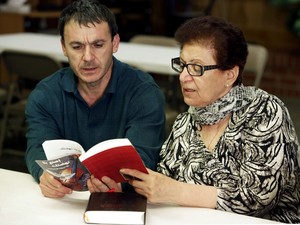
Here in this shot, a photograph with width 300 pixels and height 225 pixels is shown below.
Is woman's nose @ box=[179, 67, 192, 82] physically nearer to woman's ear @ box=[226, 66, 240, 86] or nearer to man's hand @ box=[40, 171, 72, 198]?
woman's ear @ box=[226, 66, 240, 86]

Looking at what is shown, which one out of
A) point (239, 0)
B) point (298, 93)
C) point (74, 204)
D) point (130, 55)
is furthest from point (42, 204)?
point (239, 0)

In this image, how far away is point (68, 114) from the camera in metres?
2.31

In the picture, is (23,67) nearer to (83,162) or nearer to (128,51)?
(128,51)

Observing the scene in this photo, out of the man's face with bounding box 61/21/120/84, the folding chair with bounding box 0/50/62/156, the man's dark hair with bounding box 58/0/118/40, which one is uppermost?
the man's dark hair with bounding box 58/0/118/40

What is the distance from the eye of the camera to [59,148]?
178 cm

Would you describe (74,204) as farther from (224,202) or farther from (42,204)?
(224,202)

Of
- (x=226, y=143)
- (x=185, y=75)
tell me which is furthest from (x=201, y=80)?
(x=226, y=143)

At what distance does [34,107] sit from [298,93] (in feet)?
16.7

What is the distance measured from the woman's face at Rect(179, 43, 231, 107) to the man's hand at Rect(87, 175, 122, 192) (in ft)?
1.26

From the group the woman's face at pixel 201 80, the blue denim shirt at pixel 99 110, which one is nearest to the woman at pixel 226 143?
the woman's face at pixel 201 80

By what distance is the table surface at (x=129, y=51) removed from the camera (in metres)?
4.05

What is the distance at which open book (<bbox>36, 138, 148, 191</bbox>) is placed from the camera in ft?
5.38

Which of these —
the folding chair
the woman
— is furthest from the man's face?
the folding chair

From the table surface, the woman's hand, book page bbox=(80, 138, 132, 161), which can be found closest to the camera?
book page bbox=(80, 138, 132, 161)
